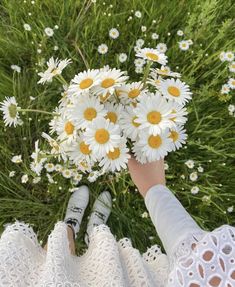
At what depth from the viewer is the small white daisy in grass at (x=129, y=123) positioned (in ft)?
2.87

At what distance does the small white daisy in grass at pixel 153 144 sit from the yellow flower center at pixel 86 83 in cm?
15

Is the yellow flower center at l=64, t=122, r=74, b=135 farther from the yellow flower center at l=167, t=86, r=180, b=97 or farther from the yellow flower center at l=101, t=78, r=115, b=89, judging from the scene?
the yellow flower center at l=167, t=86, r=180, b=97

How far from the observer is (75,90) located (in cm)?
90

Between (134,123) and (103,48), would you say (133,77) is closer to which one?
(103,48)

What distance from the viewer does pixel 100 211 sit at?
5.33 feet

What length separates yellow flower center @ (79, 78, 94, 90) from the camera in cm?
89

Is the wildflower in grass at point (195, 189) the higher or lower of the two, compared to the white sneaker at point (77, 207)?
lower

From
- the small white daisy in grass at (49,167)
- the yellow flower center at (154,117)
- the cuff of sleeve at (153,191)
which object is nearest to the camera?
the yellow flower center at (154,117)

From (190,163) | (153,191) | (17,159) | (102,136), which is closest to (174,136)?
(102,136)

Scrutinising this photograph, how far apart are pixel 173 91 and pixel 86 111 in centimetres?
20

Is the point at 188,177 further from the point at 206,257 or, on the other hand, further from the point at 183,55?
the point at 206,257

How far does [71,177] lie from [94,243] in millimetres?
385

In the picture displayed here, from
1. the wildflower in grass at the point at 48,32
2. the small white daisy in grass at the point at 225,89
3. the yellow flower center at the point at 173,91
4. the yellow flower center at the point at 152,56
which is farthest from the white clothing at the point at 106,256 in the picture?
the wildflower in grass at the point at 48,32

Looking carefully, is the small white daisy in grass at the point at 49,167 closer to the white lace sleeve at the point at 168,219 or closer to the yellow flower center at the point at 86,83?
the white lace sleeve at the point at 168,219
